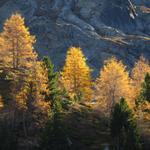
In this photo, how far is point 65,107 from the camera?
8869 cm

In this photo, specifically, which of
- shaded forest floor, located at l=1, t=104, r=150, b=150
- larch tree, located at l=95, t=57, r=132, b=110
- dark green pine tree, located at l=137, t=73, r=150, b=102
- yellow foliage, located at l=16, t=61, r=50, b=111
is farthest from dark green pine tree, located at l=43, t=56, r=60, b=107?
dark green pine tree, located at l=137, t=73, r=150, b=102

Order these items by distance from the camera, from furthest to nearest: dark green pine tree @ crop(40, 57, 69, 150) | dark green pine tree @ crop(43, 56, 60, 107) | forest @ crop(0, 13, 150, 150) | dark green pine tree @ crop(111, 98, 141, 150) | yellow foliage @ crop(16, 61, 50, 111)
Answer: dark green pine tree @ crop(43, 56, 60, 107), yellow foliage @ crop(16, 61, 50, 111), forest @ crop(0, 13, 150, 150), dark green pine tree @ crop(111, 98, 141, 150), dark green pine tree @ crop(40, 57, 69, 150)

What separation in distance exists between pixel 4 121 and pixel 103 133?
686 inches

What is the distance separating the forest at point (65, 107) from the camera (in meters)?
74.4

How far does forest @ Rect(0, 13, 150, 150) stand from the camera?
74.4m

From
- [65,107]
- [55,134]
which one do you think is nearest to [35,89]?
[55,134]

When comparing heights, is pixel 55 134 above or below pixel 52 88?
below

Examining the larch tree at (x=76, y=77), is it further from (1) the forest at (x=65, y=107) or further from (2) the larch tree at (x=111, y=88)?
(2) the larch tree at (x=111, y=88)

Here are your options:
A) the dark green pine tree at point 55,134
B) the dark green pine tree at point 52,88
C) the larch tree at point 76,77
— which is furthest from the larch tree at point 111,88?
the dark green pine tree at point 55,134

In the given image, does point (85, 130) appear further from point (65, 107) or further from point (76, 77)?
point (76, 77)

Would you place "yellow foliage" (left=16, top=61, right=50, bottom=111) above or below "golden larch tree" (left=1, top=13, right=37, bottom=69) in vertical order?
below

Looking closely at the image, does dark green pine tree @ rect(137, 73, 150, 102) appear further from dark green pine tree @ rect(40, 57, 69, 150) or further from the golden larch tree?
the golden larch tree

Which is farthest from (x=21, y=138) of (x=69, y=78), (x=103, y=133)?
(x=69, y=78)

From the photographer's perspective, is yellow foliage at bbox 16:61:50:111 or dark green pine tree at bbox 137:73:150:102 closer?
yellow foliage at bbox 16:61:50:111
